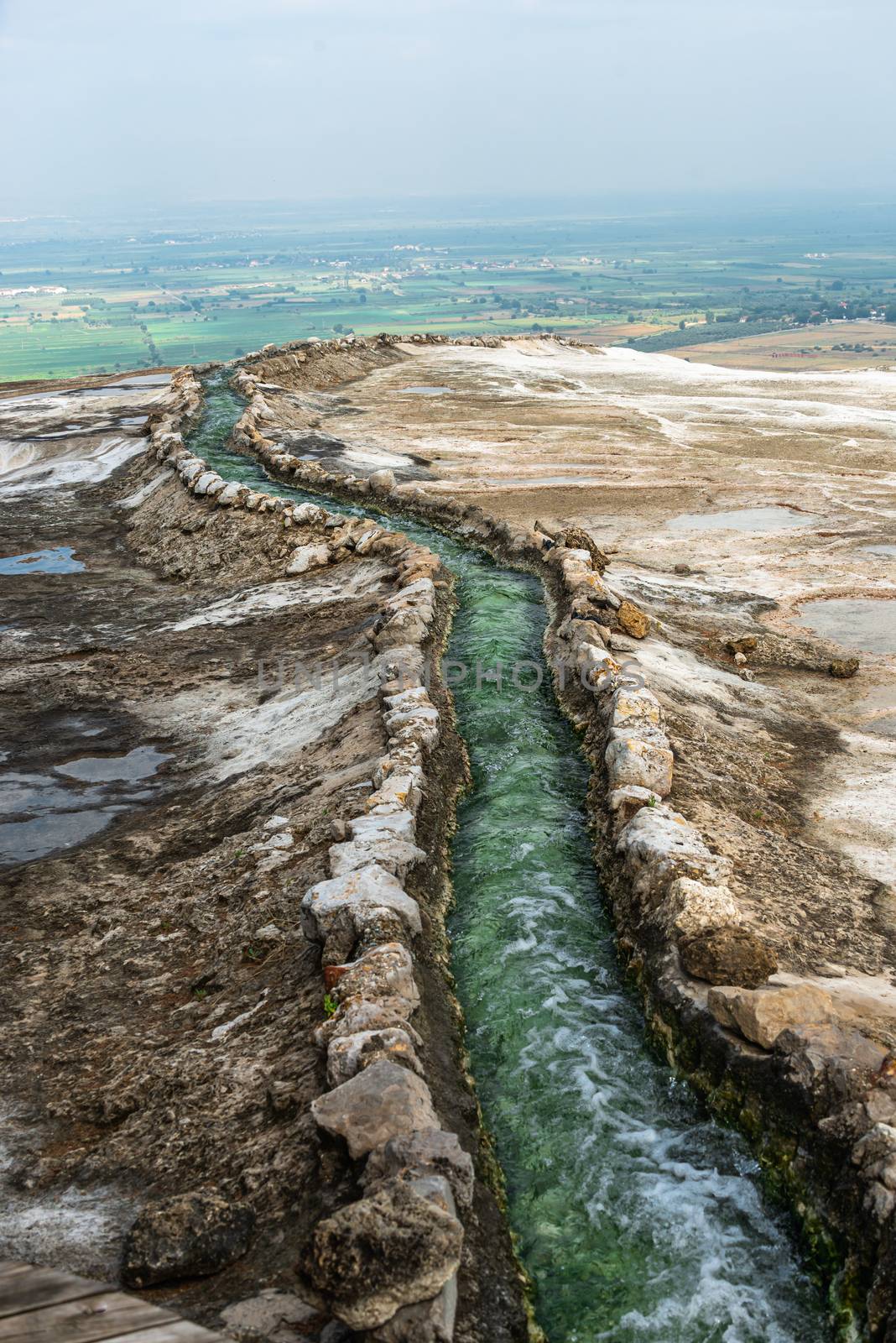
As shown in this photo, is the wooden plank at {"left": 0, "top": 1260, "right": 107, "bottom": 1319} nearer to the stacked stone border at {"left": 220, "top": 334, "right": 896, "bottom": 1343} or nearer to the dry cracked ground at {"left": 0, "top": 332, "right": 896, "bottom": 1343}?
the dry cracked ground at {"left": 0, "top": 332, "right": 896, "bottom": 1343}

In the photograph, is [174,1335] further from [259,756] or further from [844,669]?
[844,669]

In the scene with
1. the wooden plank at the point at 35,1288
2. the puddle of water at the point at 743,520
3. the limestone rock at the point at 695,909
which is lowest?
the puddle of water at the point at 743,520

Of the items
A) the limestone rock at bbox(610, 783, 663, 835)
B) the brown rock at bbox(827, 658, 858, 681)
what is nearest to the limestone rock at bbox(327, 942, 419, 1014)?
the limestone rock at bbox(610, 783, 663, 835)

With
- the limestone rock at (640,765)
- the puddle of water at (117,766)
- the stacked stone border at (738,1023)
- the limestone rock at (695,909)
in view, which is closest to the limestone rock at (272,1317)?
the stacked stone border at (738,1023)

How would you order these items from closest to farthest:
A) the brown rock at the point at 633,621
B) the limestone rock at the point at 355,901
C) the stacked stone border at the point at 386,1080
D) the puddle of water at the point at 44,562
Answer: the stacked stone border at the point at 386,1080
the limestone rock at the point at 355,901
the brown rock at the point at 633,621
the puddle of water at the point at 44,562

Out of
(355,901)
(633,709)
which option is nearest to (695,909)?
(355,901)

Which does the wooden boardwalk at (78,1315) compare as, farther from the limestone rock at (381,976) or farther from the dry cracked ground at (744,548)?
the dry cracked ground at (744,548)
